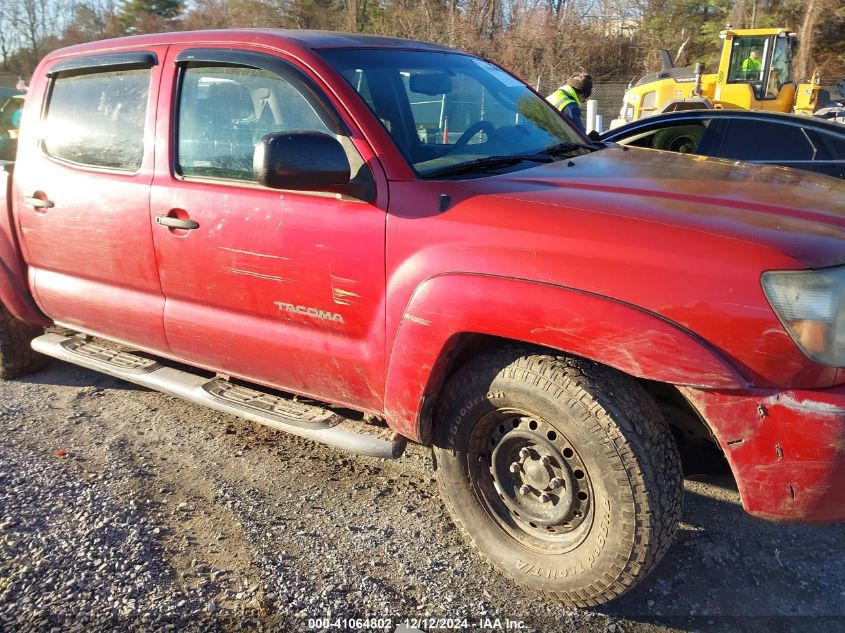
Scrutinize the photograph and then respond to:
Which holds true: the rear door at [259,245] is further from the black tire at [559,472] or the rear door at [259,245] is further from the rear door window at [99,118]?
the black tire at [559,472]

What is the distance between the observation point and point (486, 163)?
9.52ft

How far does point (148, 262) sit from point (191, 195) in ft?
1.46

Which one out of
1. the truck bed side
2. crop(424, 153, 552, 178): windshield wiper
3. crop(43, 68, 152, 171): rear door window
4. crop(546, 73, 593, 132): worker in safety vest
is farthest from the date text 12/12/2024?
crop(546, 73, 593, 132): worker in safety vest

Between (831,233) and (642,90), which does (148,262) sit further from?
(642,90)

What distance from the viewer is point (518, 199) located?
96.0 inches

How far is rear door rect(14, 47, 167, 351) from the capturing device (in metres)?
3.37

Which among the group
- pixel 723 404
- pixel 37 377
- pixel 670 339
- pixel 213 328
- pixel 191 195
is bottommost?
pixel 37 377

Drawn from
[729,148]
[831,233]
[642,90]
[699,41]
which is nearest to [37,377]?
[831,233]

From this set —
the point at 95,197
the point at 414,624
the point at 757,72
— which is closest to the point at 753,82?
the point at 757,72

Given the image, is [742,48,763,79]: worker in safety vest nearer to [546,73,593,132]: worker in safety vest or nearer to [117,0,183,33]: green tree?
[546,73,593,132]: worker in safety vest

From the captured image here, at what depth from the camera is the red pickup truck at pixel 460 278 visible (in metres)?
2.06

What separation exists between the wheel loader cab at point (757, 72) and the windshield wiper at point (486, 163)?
43.2 feet

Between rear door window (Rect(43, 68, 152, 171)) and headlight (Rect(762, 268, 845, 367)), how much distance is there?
9.12 ft

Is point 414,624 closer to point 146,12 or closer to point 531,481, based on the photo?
point 531,481
